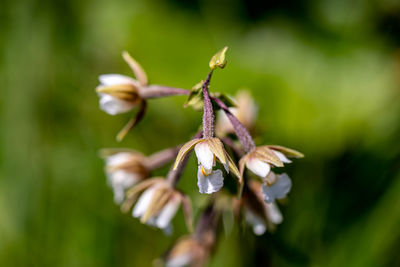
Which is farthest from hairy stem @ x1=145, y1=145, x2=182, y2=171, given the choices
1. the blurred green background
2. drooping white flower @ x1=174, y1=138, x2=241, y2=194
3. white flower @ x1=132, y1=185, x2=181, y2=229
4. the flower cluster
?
drooping white flower @ x1=174, y1=138, x2=241, y2=194

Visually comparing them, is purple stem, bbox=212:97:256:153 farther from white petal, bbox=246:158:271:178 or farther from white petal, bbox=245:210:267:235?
white petal, bbox=245:210:267:235

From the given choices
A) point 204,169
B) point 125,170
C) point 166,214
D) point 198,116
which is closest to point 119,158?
→ point 125,170

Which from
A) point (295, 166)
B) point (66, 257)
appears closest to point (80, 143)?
point (66, 257)

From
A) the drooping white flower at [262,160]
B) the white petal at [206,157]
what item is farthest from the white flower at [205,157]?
the drooping white flower at [262,160]

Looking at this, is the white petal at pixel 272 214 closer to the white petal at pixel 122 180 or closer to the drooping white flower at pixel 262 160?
the drooping white flower at pixel 262 160

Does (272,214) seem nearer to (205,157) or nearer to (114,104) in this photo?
(205,157)
